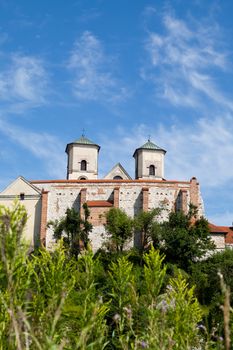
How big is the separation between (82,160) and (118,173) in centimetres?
465

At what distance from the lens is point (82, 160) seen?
59656 mm

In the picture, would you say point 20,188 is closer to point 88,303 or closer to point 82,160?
point 82,160

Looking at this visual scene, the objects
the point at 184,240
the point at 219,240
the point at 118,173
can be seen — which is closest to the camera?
the point at 184,240

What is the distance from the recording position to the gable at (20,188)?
48812 mm

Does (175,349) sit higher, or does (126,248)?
(126,248)

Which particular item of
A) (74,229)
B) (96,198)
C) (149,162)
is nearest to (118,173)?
(149,162)

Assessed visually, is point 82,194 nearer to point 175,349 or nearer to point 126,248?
point 126,248

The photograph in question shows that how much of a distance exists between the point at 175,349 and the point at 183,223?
38939mm

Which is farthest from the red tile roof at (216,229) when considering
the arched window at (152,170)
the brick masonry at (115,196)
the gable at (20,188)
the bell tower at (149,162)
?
the gable at (20,188)

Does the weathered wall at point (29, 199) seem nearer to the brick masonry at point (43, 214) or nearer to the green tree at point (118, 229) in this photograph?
the brick masonry at point (43, 214)

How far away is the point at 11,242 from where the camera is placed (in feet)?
14.9

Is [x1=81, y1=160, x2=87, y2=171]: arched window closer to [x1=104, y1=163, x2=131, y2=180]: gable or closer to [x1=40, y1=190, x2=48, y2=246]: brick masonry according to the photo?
[x1=104, y1=163, x2=131, y2=180]: gable

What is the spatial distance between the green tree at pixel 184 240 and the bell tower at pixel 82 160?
16.5m

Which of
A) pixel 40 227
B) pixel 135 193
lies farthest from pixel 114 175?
pixel 40 227
